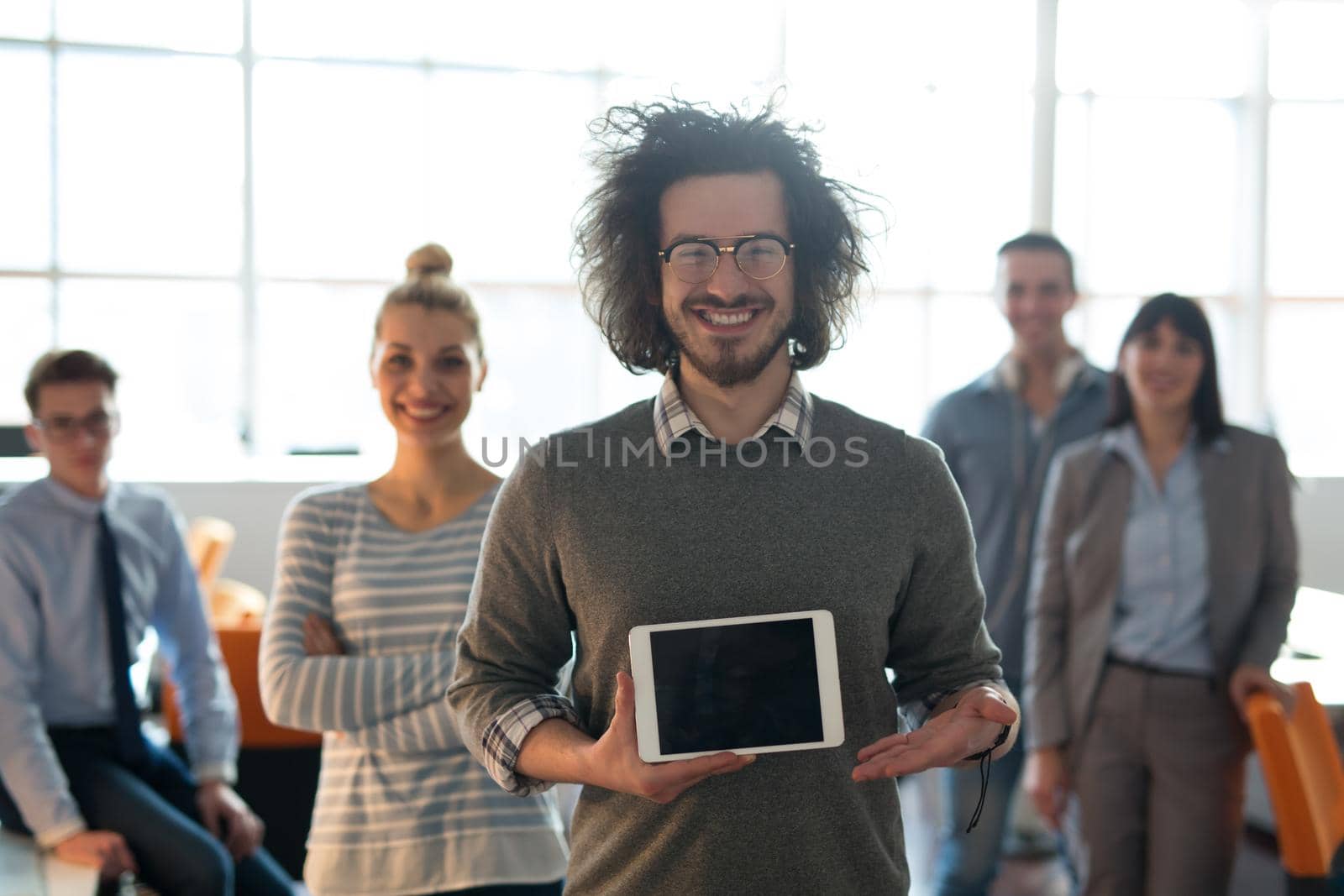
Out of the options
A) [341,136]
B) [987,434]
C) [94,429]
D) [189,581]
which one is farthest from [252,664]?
[341,136]

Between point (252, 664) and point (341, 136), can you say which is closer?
point (252, 664)

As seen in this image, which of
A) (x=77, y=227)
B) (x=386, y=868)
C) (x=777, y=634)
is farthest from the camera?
(x=77, y=227)

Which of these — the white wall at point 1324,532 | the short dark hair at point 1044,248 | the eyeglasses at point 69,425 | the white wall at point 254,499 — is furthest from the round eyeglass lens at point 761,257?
the white wall at point 1324,532

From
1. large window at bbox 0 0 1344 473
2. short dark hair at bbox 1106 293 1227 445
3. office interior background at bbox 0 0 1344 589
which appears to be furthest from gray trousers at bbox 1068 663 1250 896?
office interior background at bbox 0 0 1344 589

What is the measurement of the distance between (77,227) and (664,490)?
7200 millimetres

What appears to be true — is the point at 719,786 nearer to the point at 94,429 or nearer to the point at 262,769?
the point at 94,429

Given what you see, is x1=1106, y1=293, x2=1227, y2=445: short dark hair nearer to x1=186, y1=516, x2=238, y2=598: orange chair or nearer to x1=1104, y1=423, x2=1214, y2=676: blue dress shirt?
x1=1104, y1=423, x2=1214, y2=676: blue dress shirt

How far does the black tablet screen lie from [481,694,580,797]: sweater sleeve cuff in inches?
7.6

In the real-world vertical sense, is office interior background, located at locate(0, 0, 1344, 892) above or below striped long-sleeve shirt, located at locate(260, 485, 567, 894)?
above

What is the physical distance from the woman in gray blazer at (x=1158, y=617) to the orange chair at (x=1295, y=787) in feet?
0.45

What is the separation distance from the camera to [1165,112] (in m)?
8.91

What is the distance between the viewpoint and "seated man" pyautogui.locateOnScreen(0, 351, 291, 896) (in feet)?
8.52

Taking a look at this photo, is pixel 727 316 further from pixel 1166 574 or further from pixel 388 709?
pixel 1166 574

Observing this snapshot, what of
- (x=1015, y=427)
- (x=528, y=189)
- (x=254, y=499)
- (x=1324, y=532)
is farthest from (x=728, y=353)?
(x=1324, y=532)
